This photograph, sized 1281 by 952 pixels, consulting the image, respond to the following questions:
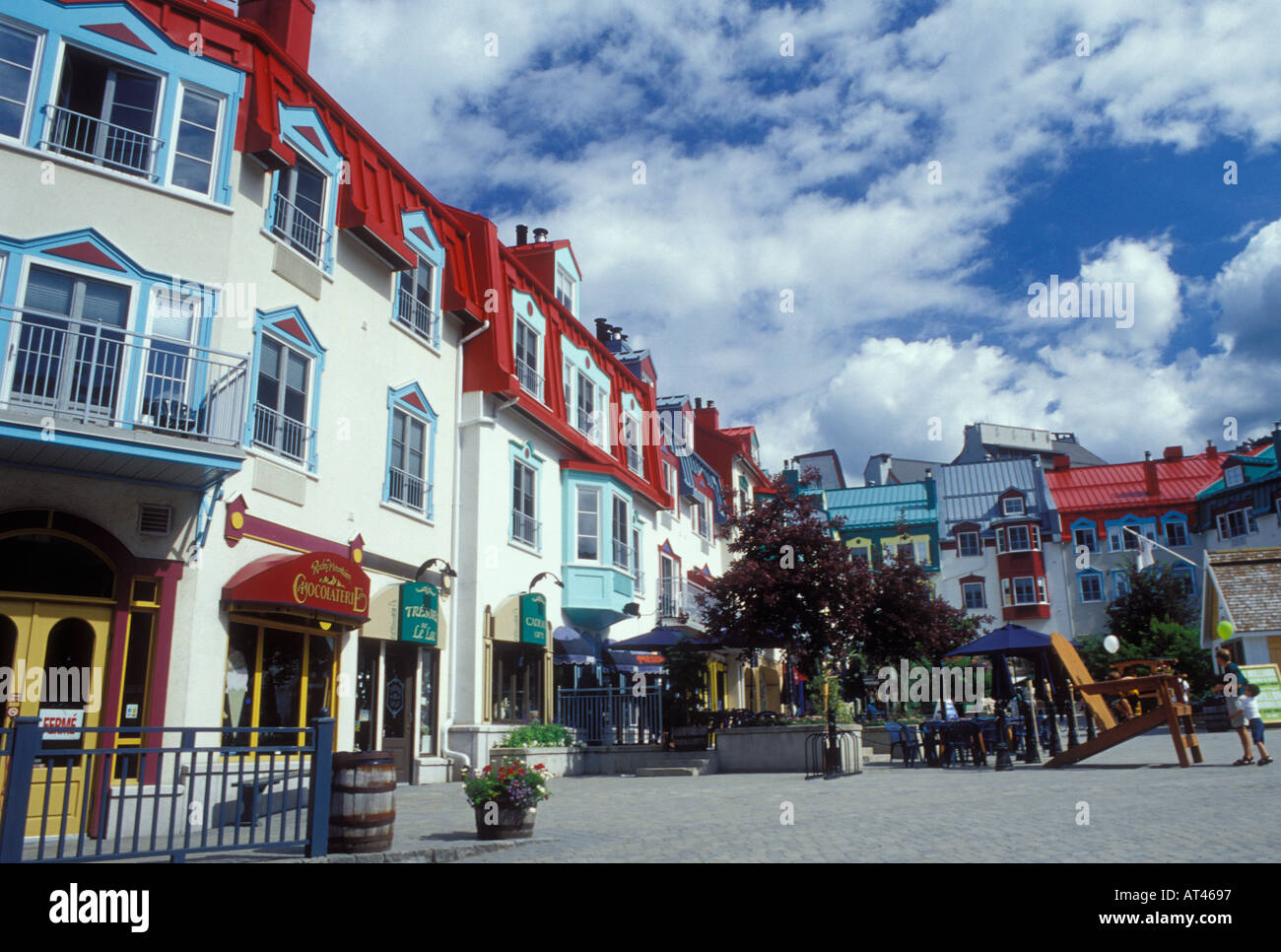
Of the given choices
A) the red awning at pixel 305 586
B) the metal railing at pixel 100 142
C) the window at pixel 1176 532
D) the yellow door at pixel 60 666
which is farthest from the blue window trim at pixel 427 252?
the window at pixel 1176 532

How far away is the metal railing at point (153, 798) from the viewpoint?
6.67m

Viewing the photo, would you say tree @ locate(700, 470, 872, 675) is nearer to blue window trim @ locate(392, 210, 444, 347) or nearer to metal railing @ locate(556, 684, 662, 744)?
metal railing @ locate(556, 684, 662, 744)

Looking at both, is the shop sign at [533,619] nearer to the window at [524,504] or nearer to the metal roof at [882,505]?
the window at [524,504]

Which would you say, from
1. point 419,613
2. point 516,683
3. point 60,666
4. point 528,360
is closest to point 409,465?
point 419,613

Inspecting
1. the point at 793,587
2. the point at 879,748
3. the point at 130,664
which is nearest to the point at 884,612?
the point at 879,748

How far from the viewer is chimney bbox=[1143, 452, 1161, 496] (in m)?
51.2

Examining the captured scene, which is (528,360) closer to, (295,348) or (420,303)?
(420,303)

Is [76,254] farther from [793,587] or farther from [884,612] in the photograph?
[884,612]

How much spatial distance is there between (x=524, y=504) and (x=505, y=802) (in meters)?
12.4

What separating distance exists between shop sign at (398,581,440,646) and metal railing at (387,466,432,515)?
4.75 ft

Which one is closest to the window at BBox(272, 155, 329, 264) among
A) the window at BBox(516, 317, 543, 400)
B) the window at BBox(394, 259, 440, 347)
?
the window at BBox(394, 259, 440, 347)

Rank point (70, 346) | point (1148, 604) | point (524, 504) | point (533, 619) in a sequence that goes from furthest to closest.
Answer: point (1148, 604), point (524, 504), point (533, 619), point (70, 346)

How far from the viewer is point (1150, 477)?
51.8m

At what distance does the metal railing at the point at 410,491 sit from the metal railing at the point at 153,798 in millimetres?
5087
